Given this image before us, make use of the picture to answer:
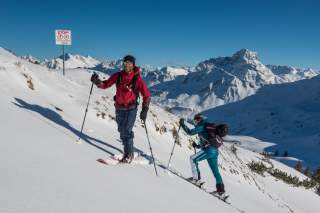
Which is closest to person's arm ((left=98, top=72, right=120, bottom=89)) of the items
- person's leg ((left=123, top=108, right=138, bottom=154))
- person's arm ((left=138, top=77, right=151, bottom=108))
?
person's arm ((left=138, top=77, right=151, bottom=108))

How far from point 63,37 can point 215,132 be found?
1343 centimetres

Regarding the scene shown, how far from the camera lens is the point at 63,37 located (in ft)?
76.8

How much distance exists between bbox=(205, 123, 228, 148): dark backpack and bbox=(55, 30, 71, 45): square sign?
12.9 m

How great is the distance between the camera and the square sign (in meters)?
23.3

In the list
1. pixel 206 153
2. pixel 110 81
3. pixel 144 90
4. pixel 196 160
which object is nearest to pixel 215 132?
pixel 206 153

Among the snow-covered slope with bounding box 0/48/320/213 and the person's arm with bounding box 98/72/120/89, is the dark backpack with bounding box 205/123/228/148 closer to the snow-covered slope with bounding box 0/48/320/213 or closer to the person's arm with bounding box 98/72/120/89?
the snow-covered slope with bounding box 0/48/320/213

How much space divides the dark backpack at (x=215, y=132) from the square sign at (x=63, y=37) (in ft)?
42.4

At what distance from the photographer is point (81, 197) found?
247 inches

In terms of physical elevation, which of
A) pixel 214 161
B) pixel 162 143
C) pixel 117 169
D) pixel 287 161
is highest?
pixel 117 169

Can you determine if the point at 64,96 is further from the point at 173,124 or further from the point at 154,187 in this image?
the point at 154,187

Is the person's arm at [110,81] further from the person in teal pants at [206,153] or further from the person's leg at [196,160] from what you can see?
the person's leg at [196,160]

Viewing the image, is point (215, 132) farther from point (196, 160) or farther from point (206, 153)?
point (196, 160)

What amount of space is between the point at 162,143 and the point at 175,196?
1300 centimetres

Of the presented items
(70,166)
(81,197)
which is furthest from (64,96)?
(81,197)
